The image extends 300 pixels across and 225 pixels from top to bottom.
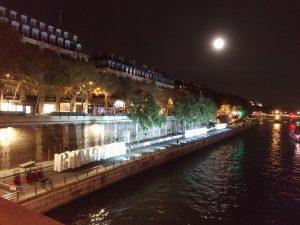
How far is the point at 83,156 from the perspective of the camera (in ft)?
116

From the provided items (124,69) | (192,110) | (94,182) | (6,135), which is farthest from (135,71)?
(94,182)

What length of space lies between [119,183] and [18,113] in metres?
13.1

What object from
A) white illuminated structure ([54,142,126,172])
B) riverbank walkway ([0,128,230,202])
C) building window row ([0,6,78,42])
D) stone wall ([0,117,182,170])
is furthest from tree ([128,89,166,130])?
building window row ([0,6,78,42])

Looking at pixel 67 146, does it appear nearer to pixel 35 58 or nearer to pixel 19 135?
pixel 19 135

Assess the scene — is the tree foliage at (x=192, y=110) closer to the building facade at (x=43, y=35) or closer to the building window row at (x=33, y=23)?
the building facade at (x=43, y=35)

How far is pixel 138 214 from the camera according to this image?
26.4 metres

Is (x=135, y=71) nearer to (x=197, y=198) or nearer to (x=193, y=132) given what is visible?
(x=193, y=132)

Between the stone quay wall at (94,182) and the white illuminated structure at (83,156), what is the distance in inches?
135

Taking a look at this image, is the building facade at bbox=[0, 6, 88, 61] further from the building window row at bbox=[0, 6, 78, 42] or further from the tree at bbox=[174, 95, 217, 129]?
the tree at bbox=[174, 95, 217, 129]

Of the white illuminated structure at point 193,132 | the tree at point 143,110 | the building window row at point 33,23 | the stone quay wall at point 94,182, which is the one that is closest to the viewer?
the stone quay wall at point 94,182

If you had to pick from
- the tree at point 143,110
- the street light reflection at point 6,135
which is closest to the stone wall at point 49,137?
the street light reflection at point 6,135

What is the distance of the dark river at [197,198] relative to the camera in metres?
25.9

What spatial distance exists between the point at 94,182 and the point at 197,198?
9.99 m

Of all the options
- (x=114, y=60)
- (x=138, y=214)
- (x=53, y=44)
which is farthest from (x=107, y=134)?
(x=114, y=60)
